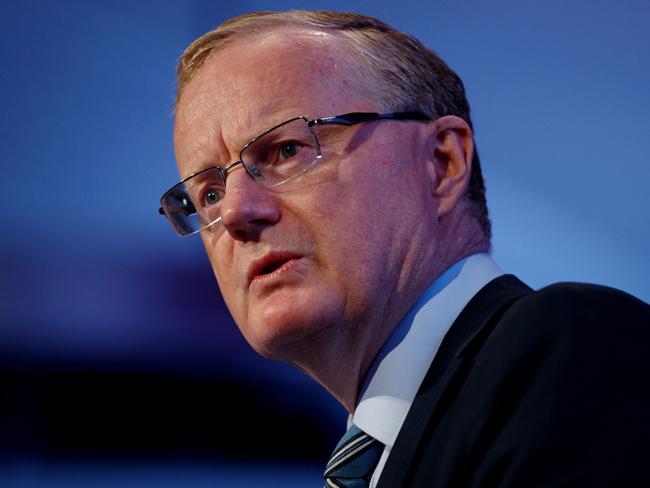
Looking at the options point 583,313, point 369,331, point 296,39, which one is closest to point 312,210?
point 369,331

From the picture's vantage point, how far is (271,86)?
3.62 ft

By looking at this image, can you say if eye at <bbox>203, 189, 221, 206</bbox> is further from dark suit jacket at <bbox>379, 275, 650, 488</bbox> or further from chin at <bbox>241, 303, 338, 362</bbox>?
dark suit jacket at <bbox>379, 275, 650, 488</bbox>

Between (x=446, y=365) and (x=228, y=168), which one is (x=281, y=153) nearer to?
(x=228, y=168)

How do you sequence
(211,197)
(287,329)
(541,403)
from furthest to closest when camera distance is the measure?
(211,197)
(287,329)
(541,403)

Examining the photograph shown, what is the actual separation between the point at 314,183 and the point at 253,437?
903 mm

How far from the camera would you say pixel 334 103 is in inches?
43.4

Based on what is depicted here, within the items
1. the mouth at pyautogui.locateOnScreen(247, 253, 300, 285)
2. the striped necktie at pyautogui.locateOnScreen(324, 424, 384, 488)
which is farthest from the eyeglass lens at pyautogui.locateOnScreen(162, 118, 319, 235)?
the striped necktie at pyautogui.locateOnScreen(324, 424, 384, 488)

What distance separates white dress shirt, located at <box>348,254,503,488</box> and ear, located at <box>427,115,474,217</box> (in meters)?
0.11

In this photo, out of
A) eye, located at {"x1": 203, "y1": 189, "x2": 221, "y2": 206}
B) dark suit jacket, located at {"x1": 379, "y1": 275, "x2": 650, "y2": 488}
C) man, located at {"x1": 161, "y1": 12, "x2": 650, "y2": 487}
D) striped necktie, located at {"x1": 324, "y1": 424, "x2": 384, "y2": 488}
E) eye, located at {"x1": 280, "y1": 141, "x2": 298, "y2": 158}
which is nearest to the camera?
dark suit jacket, located at {"x1": 379, "y1": 275, "x2": 650, "y2": 488}

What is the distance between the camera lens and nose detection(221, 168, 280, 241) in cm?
103

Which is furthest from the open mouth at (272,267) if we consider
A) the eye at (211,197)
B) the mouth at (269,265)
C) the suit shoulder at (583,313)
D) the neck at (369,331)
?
the suit shoulder at (583,313)

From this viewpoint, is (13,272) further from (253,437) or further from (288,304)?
(288,304)

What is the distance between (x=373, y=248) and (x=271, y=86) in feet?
0.94

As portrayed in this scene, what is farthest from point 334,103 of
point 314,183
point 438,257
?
point 438,257
